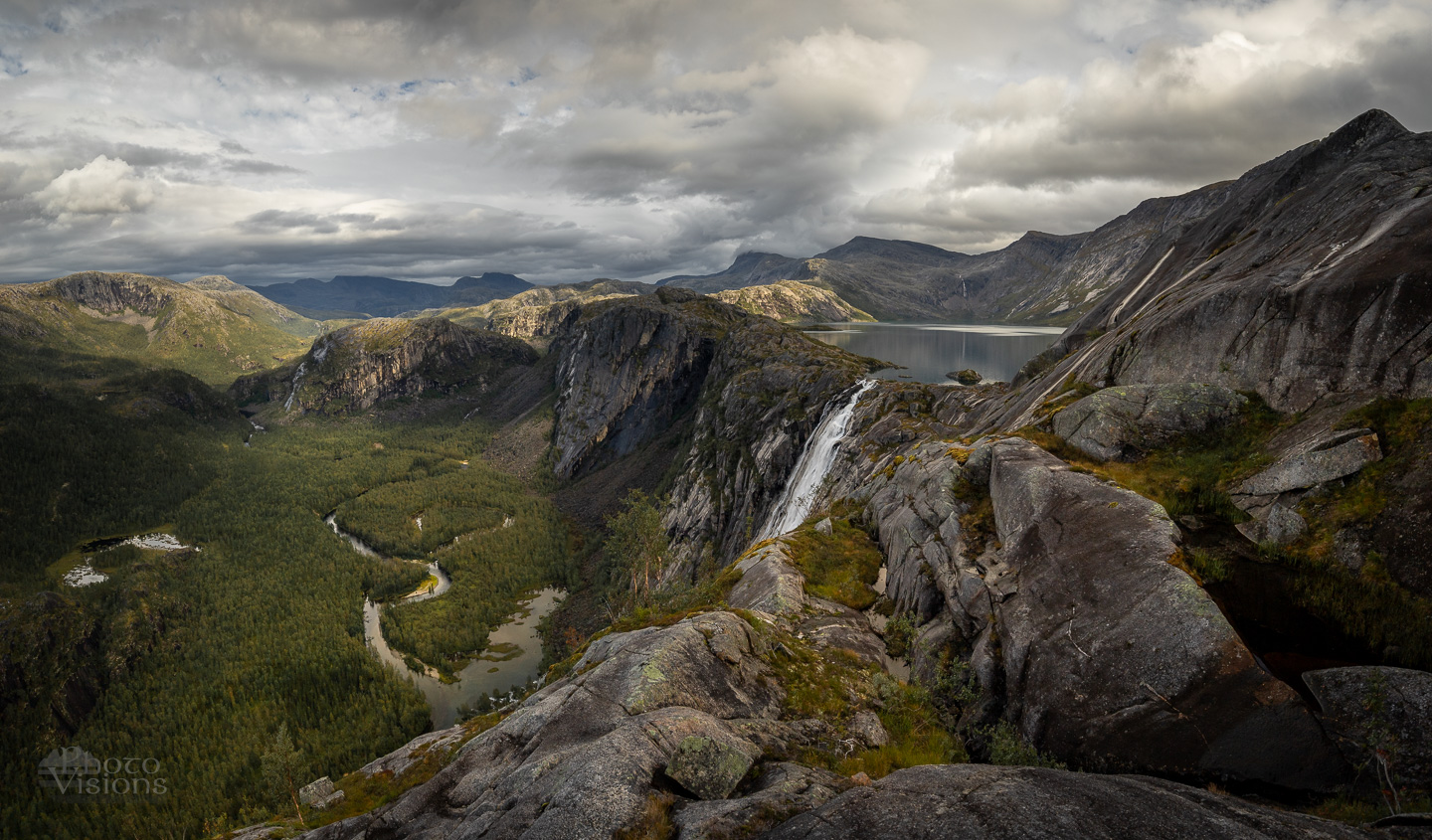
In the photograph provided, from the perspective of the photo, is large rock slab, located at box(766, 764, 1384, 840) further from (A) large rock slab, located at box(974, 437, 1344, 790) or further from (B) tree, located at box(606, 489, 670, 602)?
(B) tree, located at box(606, 489, 670, 602)

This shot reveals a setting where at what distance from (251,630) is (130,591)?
44925mm

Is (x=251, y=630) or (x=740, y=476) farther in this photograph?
(x=251, y=630)

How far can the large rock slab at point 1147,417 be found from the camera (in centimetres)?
2609

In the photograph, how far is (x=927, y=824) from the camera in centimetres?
998

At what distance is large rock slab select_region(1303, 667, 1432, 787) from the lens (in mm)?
11961

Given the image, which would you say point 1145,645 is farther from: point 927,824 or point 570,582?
point 570,582

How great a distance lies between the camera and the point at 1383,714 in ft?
41.4

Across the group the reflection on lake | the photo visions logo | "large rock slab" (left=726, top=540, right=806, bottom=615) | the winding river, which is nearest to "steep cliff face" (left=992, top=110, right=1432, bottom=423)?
"large rock slab" (left=726, top=540, right=806, bottom=615)

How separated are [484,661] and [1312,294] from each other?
124m

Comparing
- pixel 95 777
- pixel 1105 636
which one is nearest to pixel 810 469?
pixel 1105 636

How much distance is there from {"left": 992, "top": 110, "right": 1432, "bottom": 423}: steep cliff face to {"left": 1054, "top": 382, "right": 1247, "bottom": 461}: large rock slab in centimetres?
222

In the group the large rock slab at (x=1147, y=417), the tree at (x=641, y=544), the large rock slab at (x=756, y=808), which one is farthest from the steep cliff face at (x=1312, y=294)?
the tree at (x=641, y=544)

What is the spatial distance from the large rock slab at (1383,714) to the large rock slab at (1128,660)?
1.97 feet

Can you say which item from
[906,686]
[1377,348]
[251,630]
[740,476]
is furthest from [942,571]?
[251,630]
